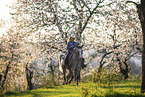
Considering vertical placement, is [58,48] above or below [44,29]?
below

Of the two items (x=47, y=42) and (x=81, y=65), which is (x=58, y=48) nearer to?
(x=47, y=42)

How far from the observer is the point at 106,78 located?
29.8ft

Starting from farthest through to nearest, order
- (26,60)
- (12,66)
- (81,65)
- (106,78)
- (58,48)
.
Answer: (12,66) < (26,60) < (58,48) < (81,65) < (106,78)

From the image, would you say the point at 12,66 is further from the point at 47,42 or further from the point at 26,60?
the point at 47,42

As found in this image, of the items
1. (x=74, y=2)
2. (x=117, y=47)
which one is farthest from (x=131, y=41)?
(x=74, y=2)

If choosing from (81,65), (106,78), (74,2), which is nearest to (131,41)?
(74,2)

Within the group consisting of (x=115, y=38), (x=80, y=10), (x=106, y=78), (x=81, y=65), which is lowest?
(x=106, y=78)

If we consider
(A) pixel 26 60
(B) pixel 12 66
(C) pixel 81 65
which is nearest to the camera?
(C) pixel 81 65

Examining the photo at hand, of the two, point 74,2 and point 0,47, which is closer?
point 74,2

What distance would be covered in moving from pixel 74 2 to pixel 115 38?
7382 millimetres

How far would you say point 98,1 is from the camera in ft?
65.1

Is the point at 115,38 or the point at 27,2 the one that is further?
the point at 115,38

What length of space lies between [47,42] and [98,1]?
24.4 feet

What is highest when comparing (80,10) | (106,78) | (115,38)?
(80,10)
